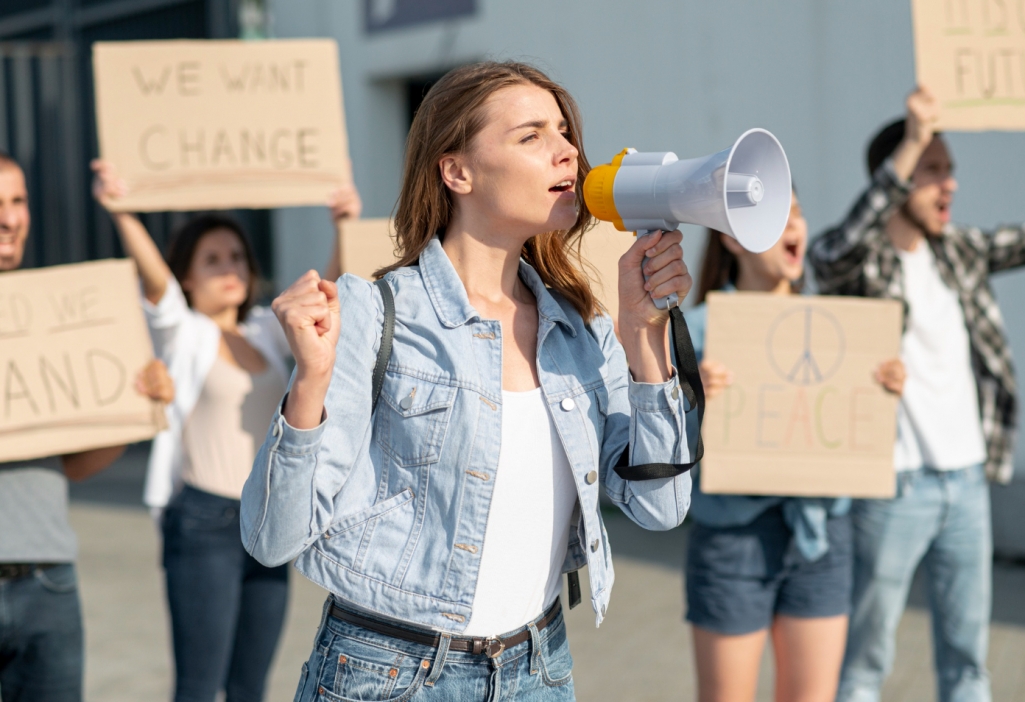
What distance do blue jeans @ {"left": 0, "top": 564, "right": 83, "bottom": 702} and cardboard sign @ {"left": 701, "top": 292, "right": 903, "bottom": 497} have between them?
1.71 m

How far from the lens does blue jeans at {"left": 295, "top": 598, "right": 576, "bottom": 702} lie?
6.30 feet

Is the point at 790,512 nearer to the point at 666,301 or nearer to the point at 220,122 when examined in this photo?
A: the point at 666,301

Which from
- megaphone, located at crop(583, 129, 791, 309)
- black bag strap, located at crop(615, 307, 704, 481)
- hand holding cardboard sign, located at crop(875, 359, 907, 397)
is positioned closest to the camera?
megaphone, located at crop(583, 129, 791, 309)

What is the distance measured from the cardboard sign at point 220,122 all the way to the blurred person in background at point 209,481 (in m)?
0.11

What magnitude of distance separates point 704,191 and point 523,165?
0.39 metres

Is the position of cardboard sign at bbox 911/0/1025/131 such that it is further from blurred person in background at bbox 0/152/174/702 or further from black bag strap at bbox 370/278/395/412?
blurred person in background at bbox 0/152/174/702

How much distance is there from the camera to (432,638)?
6.32 feet

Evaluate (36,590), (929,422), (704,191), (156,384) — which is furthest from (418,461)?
(929,422)

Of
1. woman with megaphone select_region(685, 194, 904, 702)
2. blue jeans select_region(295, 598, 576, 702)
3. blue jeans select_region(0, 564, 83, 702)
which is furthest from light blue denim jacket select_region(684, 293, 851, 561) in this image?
blue jeans select_region(0, 564, 83, 702)

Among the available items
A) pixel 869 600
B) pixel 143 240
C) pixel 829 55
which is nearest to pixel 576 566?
pixel 869 600

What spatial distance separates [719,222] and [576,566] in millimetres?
711

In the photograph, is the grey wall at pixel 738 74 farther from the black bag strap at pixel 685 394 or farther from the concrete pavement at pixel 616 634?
the black bag strap at pixel 685 394

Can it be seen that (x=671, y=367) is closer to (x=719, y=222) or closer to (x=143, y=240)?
(x=719, y=222)

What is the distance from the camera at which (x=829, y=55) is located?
21.5 ft
